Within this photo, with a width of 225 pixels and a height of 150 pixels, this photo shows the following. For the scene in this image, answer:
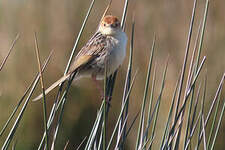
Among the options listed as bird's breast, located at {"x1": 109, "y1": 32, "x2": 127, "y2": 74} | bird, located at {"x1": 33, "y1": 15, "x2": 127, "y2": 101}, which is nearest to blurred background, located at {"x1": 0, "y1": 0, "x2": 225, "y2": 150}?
bird, located at {"x1": 33, "y1": 15, "x2": 127, "y2": 101}

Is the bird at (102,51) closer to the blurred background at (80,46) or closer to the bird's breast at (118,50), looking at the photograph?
the bird's breast at (118,50)

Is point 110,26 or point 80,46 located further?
point 80,46

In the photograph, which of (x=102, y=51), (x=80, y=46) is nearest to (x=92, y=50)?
(x=102, y=51)

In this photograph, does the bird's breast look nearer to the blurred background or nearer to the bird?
the bird

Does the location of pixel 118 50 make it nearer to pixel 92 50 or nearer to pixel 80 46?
pixel 92 50

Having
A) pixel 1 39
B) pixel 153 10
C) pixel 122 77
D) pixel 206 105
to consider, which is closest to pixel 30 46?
pixel 1 39

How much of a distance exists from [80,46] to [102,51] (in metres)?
2.89

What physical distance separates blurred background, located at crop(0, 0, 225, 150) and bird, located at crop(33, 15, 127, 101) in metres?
2.44

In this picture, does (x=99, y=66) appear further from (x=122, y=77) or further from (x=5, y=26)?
(x=5, y=26)

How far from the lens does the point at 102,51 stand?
3164 mm

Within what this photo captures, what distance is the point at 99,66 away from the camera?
3.18m

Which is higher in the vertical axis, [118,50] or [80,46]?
[118,50]

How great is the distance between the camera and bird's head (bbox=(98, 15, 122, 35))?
10.2 feet

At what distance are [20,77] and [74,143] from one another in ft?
3.99
